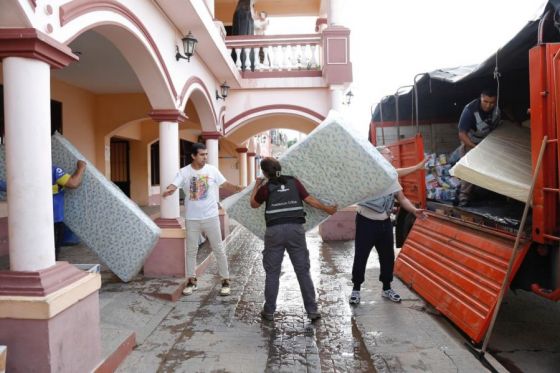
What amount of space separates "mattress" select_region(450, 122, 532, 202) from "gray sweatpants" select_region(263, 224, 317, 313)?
1.49 m

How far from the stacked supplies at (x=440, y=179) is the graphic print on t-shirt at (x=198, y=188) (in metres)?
2.75

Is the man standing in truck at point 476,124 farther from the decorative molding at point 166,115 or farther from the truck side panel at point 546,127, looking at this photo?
the decorative molding at point 166,115

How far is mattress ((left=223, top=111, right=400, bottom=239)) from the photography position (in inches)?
132

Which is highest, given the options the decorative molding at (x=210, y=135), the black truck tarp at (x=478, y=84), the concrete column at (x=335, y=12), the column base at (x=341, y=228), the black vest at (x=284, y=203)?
the concrete column at (x=335, y=12)

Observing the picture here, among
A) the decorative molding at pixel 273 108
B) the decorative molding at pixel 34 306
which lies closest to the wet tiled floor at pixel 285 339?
the decorative molding at pixel 34 306

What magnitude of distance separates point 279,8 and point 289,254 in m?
11.3

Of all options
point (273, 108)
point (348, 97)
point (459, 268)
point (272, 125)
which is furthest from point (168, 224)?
point (272, 125)

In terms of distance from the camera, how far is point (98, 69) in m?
6.32

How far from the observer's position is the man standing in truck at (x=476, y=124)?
4.43m

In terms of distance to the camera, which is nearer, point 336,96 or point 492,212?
point 492,212

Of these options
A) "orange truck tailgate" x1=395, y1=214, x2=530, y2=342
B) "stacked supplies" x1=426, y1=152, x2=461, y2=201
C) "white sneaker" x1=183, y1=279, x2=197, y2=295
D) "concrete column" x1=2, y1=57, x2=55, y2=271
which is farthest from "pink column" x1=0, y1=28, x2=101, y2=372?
"stacked supplies" x1=426, y1=152, x2=461, y2=201

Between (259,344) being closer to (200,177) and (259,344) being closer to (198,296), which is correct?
(198,296)

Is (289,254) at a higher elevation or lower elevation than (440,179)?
lower

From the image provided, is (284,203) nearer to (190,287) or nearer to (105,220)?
(190,287)
